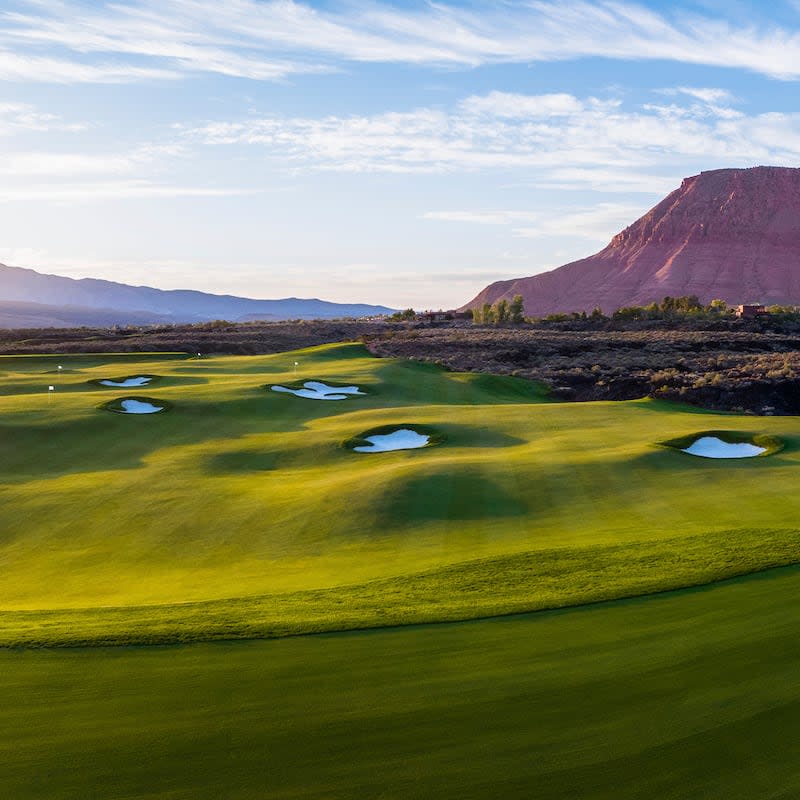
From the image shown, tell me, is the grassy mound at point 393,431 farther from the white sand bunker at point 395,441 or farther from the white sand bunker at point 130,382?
the white sand bunker at point 130,382

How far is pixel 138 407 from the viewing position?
29812mm

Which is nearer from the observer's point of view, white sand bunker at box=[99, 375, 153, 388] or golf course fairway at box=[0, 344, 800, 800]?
golf course fairway at box=[0, 344, 800, 800]

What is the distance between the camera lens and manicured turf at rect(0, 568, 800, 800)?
5.65 metres

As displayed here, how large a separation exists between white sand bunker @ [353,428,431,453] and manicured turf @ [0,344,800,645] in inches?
23.5

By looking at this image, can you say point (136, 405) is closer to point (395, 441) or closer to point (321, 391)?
point (321, 391)

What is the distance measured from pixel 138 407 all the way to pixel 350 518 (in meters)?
17.1

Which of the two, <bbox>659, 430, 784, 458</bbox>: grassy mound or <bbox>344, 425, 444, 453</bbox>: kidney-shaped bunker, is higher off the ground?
<bbox>659, 430, 784, 458</bbox>: grassy mound

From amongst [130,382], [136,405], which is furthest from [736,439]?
[130,382]

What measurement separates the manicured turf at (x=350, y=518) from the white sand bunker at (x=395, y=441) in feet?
1.96

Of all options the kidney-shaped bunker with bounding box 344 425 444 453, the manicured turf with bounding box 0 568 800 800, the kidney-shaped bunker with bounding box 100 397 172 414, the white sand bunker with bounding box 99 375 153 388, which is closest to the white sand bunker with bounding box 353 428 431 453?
the kidney-shaped bunker with bounding box 344 425 444 453

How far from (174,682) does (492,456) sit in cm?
1333

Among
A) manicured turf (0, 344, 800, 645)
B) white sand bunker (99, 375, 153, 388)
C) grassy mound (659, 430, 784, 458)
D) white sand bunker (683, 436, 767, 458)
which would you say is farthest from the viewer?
white sand bunker (99, 375, 153, 388)

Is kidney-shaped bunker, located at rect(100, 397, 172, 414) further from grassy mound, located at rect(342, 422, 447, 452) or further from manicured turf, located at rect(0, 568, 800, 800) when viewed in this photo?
manicured turf, located at rect(0, 568, 800, 800)

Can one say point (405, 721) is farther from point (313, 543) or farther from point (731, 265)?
point (731, 265)
